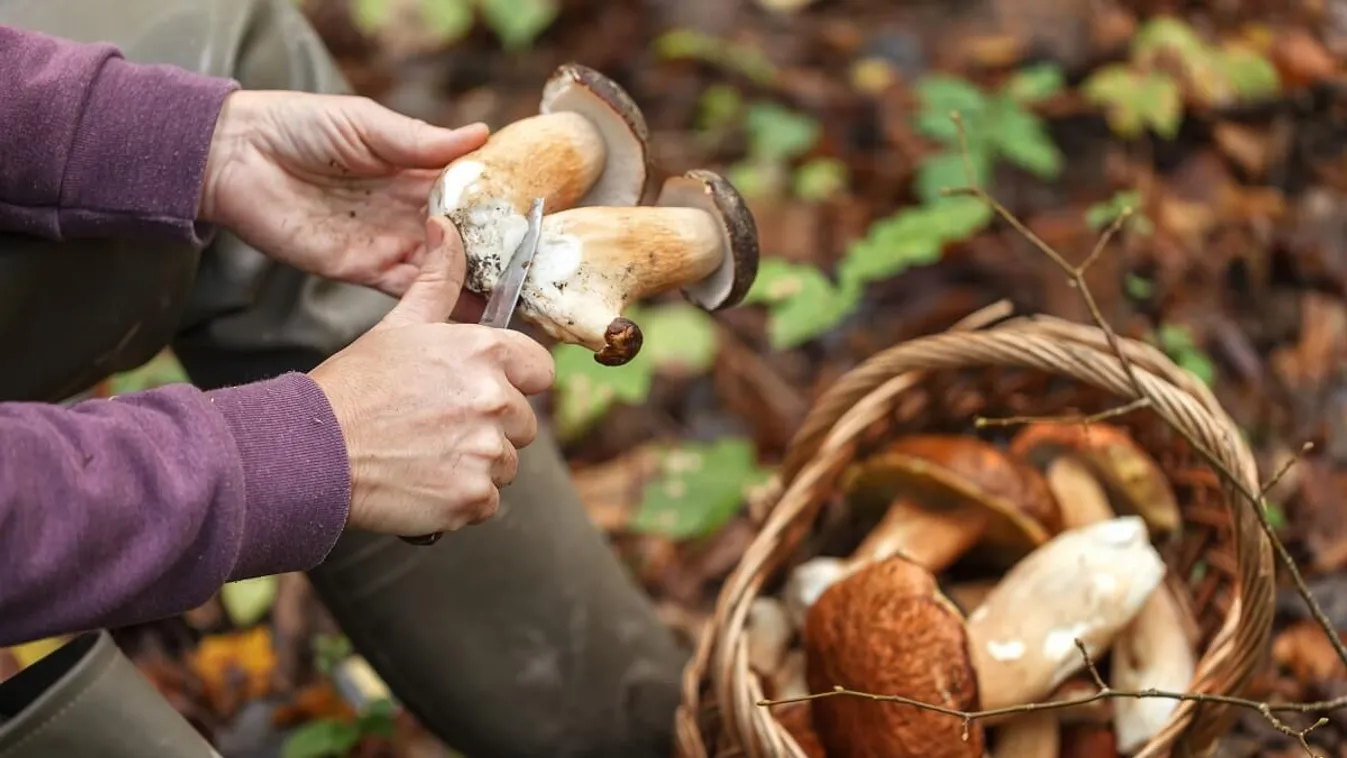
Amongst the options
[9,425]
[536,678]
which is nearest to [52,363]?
[9,425]

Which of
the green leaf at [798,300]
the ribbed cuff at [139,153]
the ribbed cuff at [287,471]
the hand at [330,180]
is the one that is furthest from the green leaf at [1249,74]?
the ribbed cuff at [287,471]

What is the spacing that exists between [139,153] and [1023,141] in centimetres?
187

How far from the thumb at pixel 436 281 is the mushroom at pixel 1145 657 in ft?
3.18

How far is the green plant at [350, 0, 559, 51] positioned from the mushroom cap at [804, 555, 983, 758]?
6.79 feet

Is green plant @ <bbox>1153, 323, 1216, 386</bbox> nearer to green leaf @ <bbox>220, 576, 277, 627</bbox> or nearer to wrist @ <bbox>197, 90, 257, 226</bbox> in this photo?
wrist @ <bbox>197, 90, 257, 226</bbox>

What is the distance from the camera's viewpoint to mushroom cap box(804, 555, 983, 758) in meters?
1.43

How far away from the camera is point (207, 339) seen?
1.60m

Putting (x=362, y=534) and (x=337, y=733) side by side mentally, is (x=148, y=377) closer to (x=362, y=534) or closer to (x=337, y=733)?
(x=337, y=733)

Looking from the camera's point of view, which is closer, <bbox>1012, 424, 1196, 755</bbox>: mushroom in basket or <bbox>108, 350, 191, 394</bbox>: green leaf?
<bbox>1012, 424, 1196, 755</bbox>: mushroom in basket

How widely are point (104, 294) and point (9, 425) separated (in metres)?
0.55

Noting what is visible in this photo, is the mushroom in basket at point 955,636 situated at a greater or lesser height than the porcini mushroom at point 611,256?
lesser

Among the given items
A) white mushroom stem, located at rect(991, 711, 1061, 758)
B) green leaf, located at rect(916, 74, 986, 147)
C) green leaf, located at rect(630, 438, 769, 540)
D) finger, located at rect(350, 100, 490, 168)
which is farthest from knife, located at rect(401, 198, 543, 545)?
green leaf, located at rect(916, 74, 986, 147)

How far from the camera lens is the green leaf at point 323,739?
1895mm

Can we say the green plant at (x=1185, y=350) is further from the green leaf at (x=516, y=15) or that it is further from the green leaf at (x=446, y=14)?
the green leaf at (x=446, y=14)
